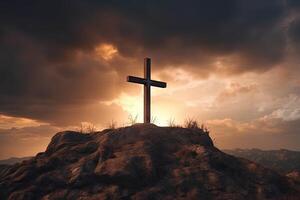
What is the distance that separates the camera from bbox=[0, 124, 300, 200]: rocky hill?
1634 cm

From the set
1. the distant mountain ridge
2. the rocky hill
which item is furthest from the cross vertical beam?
the distant mountain ridge

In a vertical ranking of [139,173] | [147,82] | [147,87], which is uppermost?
[147,82]

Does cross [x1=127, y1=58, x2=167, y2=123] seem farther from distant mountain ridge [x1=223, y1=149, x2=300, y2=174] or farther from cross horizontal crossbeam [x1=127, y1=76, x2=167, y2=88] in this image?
distant mountain ridge [x1=223, y1=149, x2=300, y2=174]

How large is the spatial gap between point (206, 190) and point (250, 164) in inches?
170

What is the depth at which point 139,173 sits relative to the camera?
1711cm

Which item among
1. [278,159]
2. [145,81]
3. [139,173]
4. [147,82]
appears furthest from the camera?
[278,159]

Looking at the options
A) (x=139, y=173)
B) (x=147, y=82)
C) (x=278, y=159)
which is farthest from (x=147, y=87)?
(x=278, y=159)

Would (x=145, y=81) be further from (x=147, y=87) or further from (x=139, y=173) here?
(x=139, y=173)

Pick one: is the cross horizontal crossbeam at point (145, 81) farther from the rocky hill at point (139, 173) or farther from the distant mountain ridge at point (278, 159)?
the distant mountain ridge at point (278, 159)

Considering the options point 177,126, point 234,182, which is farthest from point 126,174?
point 177,126

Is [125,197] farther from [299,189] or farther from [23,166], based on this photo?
[299,189]

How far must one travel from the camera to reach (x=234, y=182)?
1739cm

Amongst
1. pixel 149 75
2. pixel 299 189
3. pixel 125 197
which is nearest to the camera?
pixel 125 197

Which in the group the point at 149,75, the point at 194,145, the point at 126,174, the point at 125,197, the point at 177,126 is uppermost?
the point at 149,75
